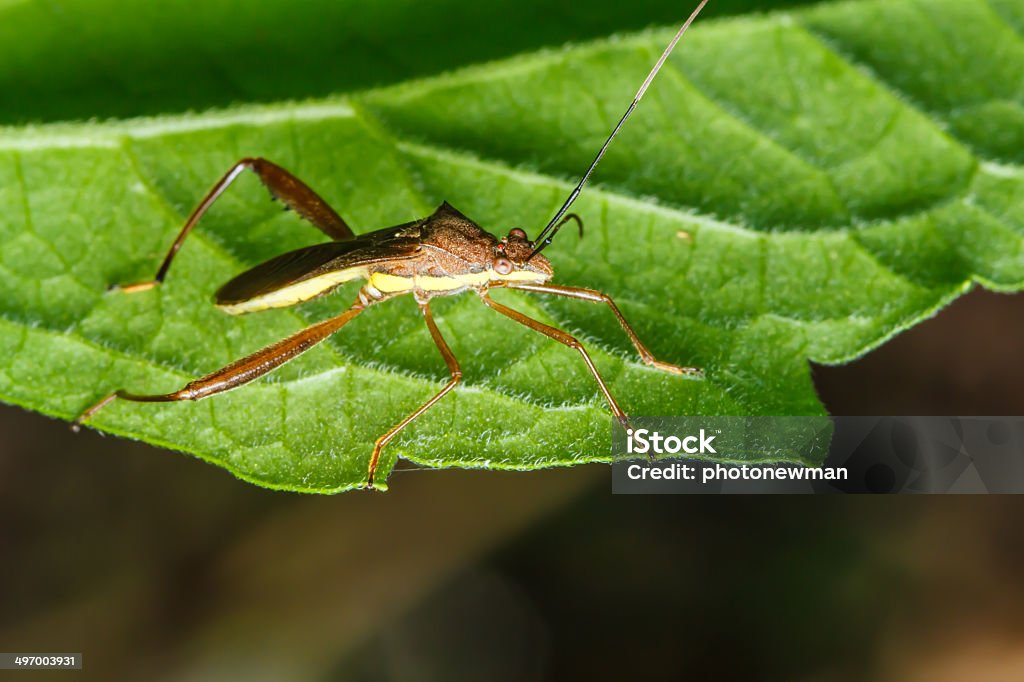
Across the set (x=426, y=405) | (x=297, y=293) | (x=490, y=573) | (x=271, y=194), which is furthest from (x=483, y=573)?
(x=271, y=194)

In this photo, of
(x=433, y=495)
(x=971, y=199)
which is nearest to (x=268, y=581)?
(x=433, y=495)

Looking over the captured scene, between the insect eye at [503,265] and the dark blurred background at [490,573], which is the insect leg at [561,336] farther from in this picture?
the dark blurred background at [490,573]

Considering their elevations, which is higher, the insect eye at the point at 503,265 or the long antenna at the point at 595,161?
the long antenna at the point at 595,161

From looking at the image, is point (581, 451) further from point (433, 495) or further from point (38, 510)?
point (38, 510)

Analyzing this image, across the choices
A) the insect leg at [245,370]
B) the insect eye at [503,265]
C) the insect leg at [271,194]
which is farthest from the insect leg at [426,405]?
the insect leg at [271,194]

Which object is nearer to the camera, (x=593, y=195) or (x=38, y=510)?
(x=593, y=195)

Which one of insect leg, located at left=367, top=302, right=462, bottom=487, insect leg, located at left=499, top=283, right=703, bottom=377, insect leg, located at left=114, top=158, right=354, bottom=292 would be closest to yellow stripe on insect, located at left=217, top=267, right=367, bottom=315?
insect leg, located at left=114, top=158, right=354, bottom=292
